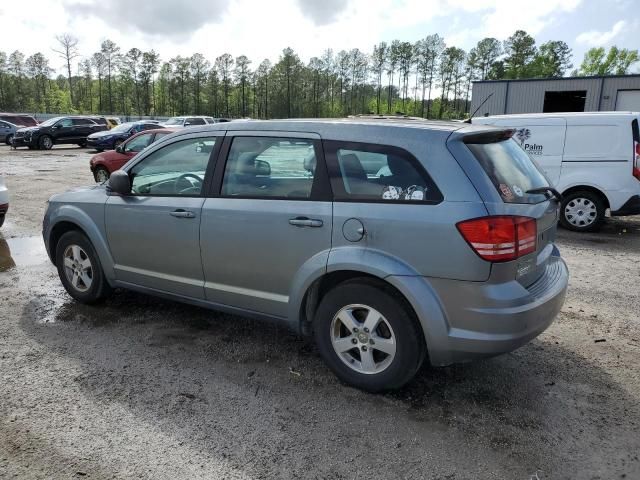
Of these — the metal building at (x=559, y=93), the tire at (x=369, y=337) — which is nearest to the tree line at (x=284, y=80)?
the metal building at (x=559, y=93)

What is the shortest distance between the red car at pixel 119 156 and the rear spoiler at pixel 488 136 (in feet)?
36.4

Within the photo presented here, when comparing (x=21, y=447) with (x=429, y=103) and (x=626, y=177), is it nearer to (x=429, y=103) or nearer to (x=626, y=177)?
(x=626, y=177)

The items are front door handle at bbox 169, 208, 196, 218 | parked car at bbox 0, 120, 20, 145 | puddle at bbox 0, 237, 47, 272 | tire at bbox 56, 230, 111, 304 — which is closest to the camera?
front door handle at bbox 169, 208, 196, 218

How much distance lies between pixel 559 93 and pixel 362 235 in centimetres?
3164

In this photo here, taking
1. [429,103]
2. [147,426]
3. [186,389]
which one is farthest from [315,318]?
[429,103]

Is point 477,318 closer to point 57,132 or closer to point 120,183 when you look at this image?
point 120,183

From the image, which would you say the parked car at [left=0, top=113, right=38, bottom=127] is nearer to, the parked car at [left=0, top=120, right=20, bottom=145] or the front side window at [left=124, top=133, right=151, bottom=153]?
the parked car at [left=0, top=120, right=20, bottom=145]

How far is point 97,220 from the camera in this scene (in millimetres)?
4477

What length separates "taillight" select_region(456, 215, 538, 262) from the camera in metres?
2.77

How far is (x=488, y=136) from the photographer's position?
3227 millimetres

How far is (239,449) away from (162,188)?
229 cm

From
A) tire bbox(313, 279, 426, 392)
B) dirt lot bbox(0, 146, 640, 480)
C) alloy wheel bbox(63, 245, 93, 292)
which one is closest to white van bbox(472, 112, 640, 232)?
dirt lot bbox(0, 146, 640, 480)

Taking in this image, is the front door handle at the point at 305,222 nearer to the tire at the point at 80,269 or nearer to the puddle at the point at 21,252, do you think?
the tire at the point at 80,269

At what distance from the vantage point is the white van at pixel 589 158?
7.95 m
